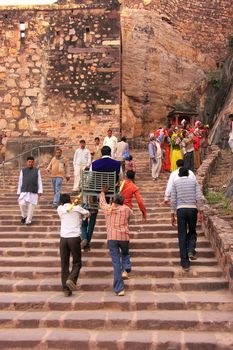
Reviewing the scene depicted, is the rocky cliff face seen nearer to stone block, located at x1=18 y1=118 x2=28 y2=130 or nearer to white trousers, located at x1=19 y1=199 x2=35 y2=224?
stone block, located at x1=18 y1=118 x2=28 y2=130

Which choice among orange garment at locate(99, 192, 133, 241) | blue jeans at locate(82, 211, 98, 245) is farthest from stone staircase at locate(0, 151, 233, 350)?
orange garment at locate(99, 192, 133, 241)

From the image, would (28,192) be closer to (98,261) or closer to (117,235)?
(98,261)

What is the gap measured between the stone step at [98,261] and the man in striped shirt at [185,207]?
31cm

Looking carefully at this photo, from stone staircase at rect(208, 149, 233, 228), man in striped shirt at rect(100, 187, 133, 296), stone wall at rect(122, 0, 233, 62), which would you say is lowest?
stone staircase at rect(208, 149, 233, 228)

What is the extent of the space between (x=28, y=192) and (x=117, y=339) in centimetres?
450

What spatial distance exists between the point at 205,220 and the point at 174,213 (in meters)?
1.30

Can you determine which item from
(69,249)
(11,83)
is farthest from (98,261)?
(11,83)

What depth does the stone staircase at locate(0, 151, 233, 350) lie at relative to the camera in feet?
16.1

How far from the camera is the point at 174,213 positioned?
6.77 meters

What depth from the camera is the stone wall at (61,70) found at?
51.2 feet

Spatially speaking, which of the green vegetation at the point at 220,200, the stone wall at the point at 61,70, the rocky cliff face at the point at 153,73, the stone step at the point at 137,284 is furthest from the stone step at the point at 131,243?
the rocky cliff face at the point at 153,73

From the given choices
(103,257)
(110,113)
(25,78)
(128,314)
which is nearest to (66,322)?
(128,314)

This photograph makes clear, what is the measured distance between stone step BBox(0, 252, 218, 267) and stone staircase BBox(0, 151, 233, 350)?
0.02 m

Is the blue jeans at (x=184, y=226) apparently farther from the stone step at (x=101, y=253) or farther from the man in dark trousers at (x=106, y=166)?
the man in dark trousers at (x=106, y=166)
